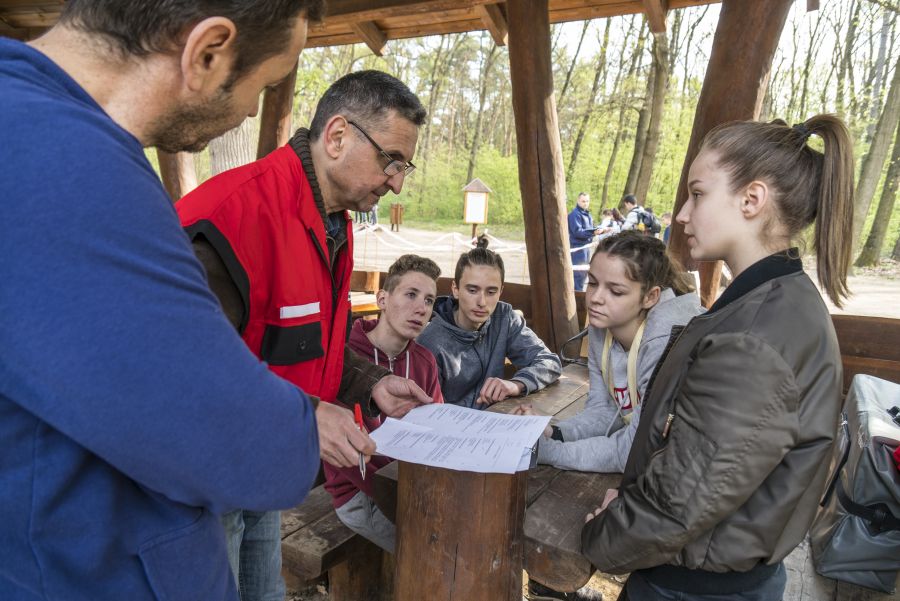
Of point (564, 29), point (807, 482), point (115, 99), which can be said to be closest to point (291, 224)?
point (115, 99)

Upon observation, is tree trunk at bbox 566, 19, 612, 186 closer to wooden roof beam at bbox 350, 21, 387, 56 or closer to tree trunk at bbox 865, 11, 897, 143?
tree trunk at bbox 865, 11, 897, 143

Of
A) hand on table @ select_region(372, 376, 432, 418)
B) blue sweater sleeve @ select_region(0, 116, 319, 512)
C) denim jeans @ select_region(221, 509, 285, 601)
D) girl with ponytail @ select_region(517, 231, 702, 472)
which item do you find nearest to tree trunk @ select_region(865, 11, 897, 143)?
girl with ponytail @ select_region(517, 231, 702, 472)

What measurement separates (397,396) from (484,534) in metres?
0.48

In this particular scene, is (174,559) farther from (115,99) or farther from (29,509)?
(115,99)

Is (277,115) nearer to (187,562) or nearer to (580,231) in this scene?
(580,231)

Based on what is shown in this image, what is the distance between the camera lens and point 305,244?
4.33ft

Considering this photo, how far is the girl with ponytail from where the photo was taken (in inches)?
71.9

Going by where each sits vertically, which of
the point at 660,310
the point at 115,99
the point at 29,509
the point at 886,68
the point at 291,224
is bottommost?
the point at 29,509

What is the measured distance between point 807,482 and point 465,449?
2.36ft

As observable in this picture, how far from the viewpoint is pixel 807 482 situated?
1193 mm

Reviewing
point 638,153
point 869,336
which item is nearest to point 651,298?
point 869,336

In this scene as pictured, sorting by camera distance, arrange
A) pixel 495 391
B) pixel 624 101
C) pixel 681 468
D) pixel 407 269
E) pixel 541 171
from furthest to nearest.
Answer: pixel 624 101
pixel 541 171
pixel 407 269
pixel 495 391
pixel 681 468

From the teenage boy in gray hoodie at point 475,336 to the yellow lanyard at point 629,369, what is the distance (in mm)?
779

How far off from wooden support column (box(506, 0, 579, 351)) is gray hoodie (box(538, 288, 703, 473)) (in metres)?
2.10
